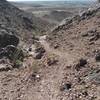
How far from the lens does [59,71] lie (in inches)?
817

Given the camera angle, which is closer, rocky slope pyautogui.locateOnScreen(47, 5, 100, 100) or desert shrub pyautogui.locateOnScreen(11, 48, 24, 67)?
rocky slope pyautogui.locateOnScreen(47, 5, 100, 100)

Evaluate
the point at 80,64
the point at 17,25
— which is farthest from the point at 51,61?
the point at 17,25

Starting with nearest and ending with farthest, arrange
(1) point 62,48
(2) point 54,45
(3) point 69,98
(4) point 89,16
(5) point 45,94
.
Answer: (3) point 69,98, (5) point 45,94, (1) point 62,48, (2) point 54,45, (4) point 89,16

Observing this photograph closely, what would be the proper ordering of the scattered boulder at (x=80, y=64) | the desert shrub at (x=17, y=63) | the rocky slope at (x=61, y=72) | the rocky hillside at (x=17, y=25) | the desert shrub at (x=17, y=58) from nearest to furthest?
the rocky slope at (x=61, y=72) < the scattered boulder at (x=80, y=64) < the desert shrub at (x=17, y=63) < the desert shrub at (x=17, y=58) < the rocky hillside at (x=17, y=25)

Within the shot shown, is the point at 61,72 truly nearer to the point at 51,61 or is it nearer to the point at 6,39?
the point at 51,61

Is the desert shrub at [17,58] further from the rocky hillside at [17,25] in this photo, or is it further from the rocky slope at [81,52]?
the rocky hillside at [17,25]

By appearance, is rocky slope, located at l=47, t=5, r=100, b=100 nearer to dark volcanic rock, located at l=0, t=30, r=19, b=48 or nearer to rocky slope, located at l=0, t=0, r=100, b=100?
rocky slope, located at l=0, t=0, r=100, b=100

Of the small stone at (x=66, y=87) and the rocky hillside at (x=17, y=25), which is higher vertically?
the small stone at (x=66, y=87)

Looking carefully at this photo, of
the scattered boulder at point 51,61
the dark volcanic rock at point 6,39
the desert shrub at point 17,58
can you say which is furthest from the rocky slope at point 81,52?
the dark volcanic rock at point 6,39

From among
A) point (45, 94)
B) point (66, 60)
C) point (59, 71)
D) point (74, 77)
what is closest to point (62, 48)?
point (66, 60)

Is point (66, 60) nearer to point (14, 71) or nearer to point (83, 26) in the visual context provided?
point (14, 71)

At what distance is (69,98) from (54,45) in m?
12.9

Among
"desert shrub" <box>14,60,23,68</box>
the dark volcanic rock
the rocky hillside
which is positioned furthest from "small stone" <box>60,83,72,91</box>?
the rocky hillside

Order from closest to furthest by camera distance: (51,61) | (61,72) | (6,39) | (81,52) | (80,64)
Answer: (80,64) → (61,72) → (51,61) → (81,52) → (6,39)
